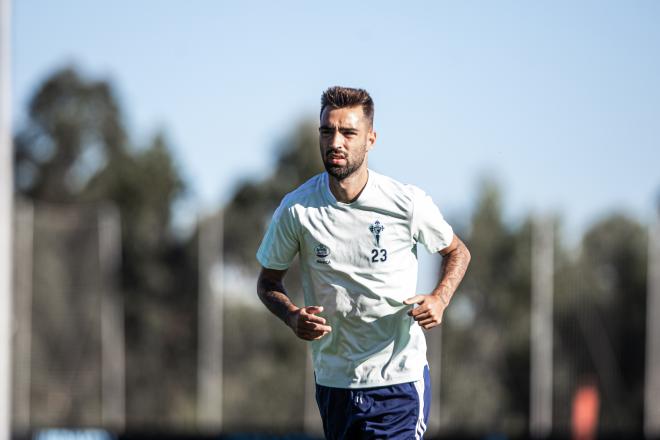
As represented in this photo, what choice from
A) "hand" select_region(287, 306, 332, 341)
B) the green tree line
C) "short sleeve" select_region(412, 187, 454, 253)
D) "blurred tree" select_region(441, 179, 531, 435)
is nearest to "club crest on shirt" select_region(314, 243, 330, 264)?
"hand" select_region(287, 306, 332, 341)

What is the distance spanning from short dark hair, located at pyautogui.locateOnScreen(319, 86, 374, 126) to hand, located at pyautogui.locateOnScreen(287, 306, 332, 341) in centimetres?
105

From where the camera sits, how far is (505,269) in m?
35.8

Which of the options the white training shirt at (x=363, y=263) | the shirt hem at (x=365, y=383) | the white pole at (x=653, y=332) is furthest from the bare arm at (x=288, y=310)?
the white pole at (x=653, y=332)

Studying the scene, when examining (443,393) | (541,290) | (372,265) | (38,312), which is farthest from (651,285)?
(372,265)

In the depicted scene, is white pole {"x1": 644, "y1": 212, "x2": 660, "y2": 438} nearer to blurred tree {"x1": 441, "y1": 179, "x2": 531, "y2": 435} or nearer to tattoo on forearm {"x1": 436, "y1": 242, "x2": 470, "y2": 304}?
blurred tree {"x1": 441, "y1": 179, "x2": 531, "y2": 435}

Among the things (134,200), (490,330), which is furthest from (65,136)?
(490,330)

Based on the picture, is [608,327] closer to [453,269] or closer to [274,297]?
[453,269]

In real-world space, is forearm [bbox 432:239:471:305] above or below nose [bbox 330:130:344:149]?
below

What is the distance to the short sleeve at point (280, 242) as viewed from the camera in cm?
595

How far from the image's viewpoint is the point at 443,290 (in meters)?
5.76

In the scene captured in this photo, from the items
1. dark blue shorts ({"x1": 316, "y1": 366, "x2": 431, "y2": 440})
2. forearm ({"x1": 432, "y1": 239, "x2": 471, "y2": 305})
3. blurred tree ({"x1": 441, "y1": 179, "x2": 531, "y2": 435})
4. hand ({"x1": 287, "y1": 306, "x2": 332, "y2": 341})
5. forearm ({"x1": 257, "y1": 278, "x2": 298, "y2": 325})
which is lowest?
blurred tree ({"x1": 441, "y1": 179, "x2": 531, "y2": 435})

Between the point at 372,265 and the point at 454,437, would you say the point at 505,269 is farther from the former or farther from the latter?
the point at 372,265

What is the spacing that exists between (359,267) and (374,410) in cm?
77

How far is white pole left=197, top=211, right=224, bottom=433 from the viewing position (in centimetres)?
3012
